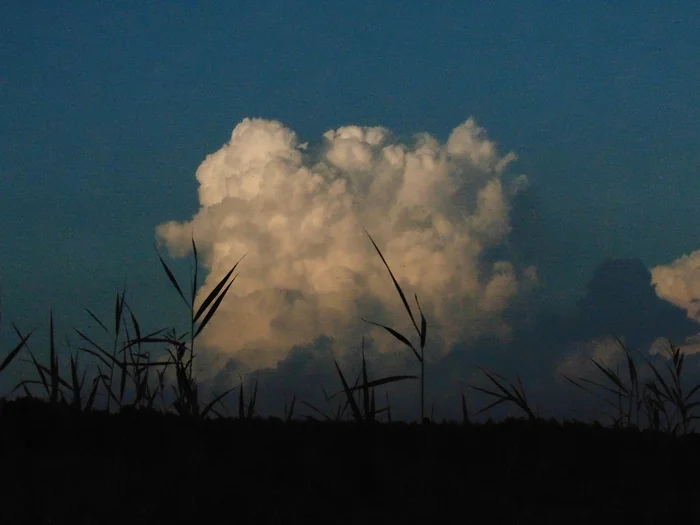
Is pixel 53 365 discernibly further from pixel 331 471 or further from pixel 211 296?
pixel 331 471

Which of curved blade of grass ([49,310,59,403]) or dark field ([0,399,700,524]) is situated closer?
dark field ([0,399,700,524])

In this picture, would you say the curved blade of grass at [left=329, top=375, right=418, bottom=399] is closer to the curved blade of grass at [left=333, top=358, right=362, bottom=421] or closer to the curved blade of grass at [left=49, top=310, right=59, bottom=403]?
the curved blade of grass at [left=333, top=358, right=362, bottom=421]

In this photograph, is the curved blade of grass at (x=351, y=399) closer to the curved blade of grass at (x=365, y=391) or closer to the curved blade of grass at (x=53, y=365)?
the curved blade of grass at (x=365, y=391)

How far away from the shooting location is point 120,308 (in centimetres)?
634

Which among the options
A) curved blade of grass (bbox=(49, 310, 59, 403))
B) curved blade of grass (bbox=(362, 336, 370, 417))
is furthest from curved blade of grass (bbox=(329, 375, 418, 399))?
curved blade of grass (bbox=(49, 310, 59, 403))

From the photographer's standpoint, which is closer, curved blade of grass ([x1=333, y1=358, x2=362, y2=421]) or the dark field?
the dark field

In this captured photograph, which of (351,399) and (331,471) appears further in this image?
(351,399)

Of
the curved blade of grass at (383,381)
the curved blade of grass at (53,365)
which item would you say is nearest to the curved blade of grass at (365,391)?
the curved blade of grass at (383,381)

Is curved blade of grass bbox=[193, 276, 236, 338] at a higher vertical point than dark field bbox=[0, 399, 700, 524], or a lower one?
higher

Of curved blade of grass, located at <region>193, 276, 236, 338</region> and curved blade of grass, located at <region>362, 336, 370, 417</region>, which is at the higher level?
curved blade of grass, located at <region>193, 276, 236, 338</region>

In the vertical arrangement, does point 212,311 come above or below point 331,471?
above

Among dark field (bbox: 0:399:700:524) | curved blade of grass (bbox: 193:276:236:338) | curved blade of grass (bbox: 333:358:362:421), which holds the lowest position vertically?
dark field (bbox: 0:399:700:524)

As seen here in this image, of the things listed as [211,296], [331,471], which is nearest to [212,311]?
[211,296]

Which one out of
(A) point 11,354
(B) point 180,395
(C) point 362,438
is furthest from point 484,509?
(A) point 11,354
